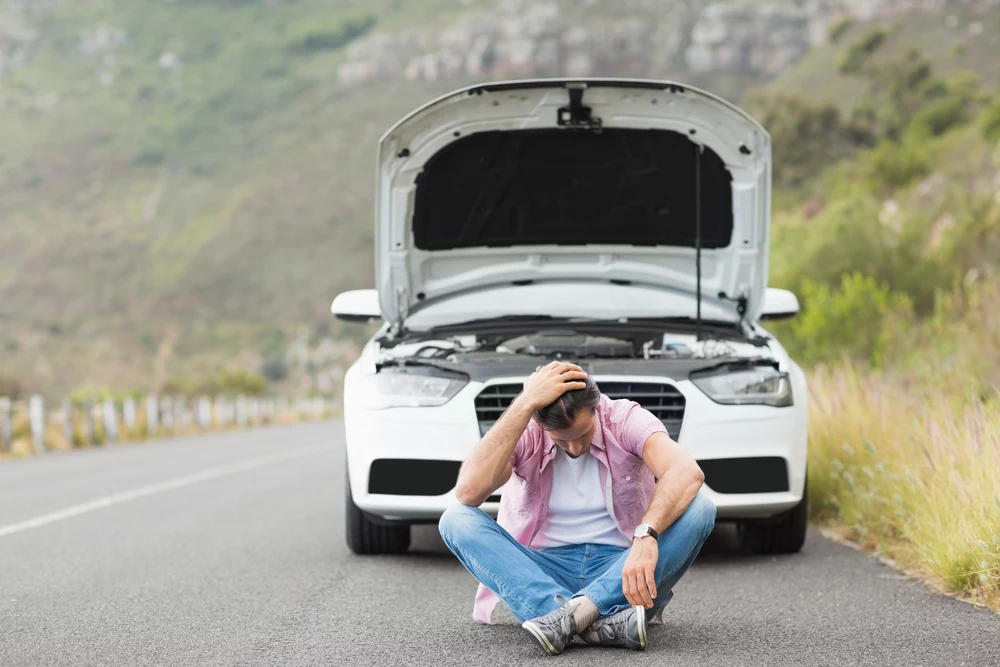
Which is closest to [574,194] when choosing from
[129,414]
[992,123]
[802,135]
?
[129,414]

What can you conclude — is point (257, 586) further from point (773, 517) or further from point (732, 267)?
point (732, 267)

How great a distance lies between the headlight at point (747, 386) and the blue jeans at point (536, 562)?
73.9 inches

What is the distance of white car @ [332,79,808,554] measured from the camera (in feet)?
21.9

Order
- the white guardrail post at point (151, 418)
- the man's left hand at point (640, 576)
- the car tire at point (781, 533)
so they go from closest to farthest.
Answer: the man's left hand at point (640, 576) < the car tire at point (781, 533) < the white guardrail post at point (151, 418)

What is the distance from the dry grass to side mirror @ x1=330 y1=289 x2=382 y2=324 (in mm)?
2816

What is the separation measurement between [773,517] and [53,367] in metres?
66.2

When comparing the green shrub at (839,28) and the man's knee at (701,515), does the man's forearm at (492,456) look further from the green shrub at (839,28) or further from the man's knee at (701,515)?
the green shrub at (839,28)

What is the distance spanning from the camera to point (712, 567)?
275 inches

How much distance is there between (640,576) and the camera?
4.53 m

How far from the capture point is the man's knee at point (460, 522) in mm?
4895

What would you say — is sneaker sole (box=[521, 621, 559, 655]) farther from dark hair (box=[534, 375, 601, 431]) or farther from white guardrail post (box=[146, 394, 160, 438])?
white guardrail post (box=[146, 394, 160, 438])

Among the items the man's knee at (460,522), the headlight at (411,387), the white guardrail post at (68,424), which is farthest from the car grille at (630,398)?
the white guardrail post at (68,424)

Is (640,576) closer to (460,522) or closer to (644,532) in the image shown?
(644,532)

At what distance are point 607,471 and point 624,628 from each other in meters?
0.56
